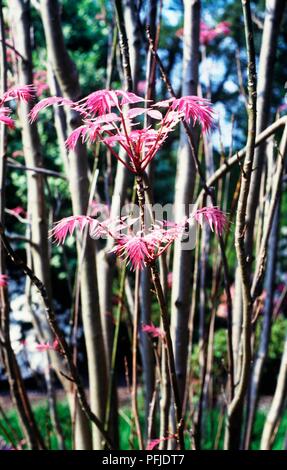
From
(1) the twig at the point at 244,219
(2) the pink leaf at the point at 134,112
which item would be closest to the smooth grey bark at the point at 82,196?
(1) the twig at the point at 244,219

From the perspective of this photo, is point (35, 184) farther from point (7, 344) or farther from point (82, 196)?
point (7, 344)

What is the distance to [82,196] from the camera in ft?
5.37

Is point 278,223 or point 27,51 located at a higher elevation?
point 27,51

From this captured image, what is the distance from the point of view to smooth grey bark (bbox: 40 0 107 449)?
5.01 ft

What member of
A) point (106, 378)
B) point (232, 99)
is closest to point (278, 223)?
point (106, 378)

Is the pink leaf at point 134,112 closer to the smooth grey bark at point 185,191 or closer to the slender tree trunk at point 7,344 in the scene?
the slender tree trunk at point 7,344

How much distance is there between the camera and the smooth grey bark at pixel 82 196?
1.53 m

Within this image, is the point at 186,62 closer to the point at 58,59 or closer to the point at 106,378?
the point at 58,59

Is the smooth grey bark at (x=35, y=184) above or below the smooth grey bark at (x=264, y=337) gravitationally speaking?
above

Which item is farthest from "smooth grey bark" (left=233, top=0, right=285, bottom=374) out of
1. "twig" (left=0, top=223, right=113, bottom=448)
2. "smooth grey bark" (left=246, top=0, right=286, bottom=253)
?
"twig" (left=0, top=223, right=113, bottom=448)

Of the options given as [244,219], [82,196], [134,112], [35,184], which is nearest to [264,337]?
[82,196]

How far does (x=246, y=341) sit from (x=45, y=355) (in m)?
1.14
